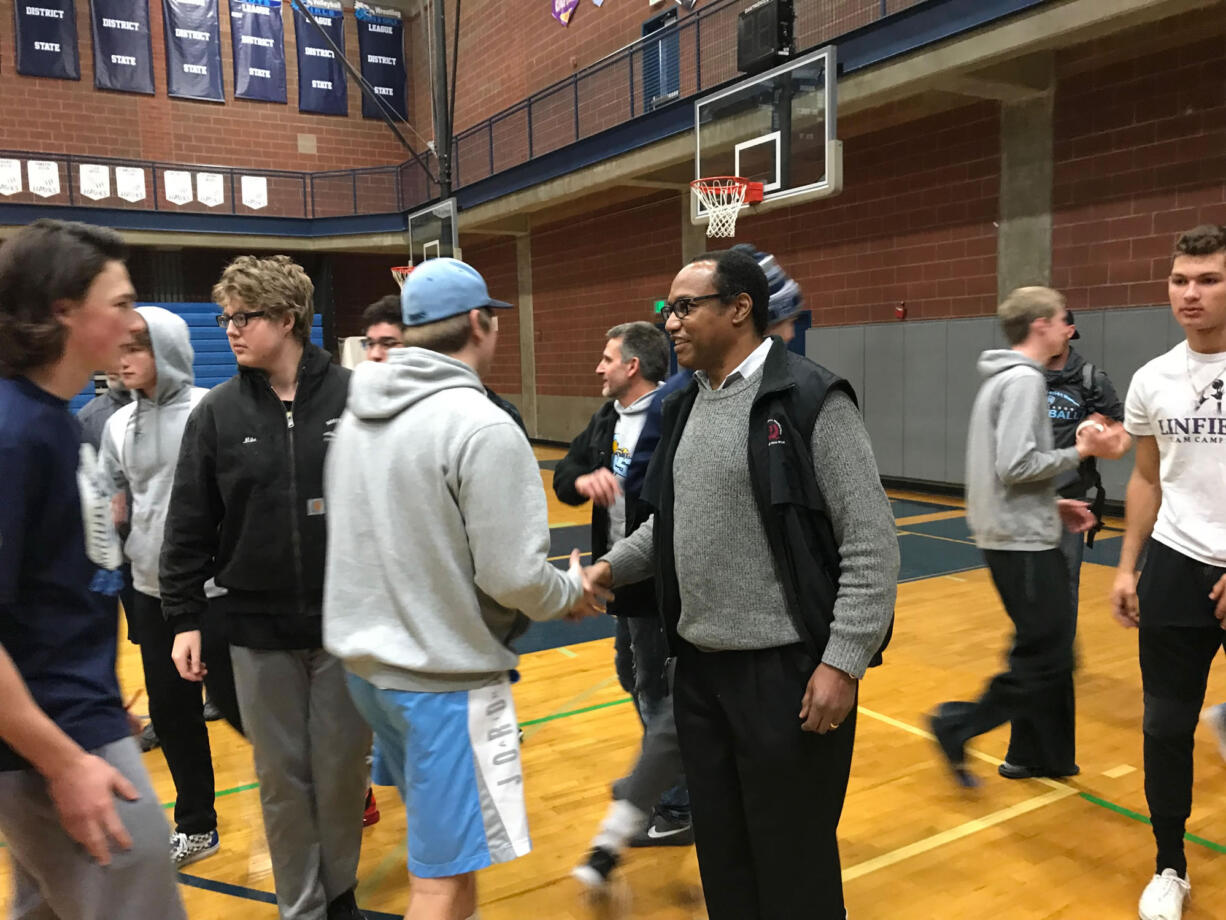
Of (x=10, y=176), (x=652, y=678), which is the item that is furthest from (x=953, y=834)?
(x=10, y=176)

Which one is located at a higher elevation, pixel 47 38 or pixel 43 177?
pixel 47 38

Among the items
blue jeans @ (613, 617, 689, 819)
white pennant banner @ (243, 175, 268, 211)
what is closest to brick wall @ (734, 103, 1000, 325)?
blue jeans @ (613, 617, 689, 819)

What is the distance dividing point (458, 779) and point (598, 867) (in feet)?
3.08

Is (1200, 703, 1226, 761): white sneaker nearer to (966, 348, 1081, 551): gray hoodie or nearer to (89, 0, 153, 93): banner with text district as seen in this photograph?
(966, 348, 1081, 551): gray hoodie

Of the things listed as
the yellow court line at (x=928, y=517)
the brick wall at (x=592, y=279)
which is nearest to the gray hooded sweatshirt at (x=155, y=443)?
the yellow court line at (x=928, y=517)

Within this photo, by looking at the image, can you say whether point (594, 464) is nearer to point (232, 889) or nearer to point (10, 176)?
point (232, 889)

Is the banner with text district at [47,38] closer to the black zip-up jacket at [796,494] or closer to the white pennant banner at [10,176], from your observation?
the white pennant banner at [10,176]

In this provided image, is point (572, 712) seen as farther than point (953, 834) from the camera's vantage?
Yes

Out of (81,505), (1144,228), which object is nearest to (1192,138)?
(1144,228)

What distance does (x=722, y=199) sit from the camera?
30.0 feet

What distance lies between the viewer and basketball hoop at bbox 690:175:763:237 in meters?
8.70

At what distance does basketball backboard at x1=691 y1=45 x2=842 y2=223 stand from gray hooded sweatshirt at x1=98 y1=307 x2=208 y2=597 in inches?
247

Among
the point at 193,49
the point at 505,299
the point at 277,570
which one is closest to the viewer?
the point at 277,570

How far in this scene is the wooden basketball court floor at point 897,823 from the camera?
2721mm
